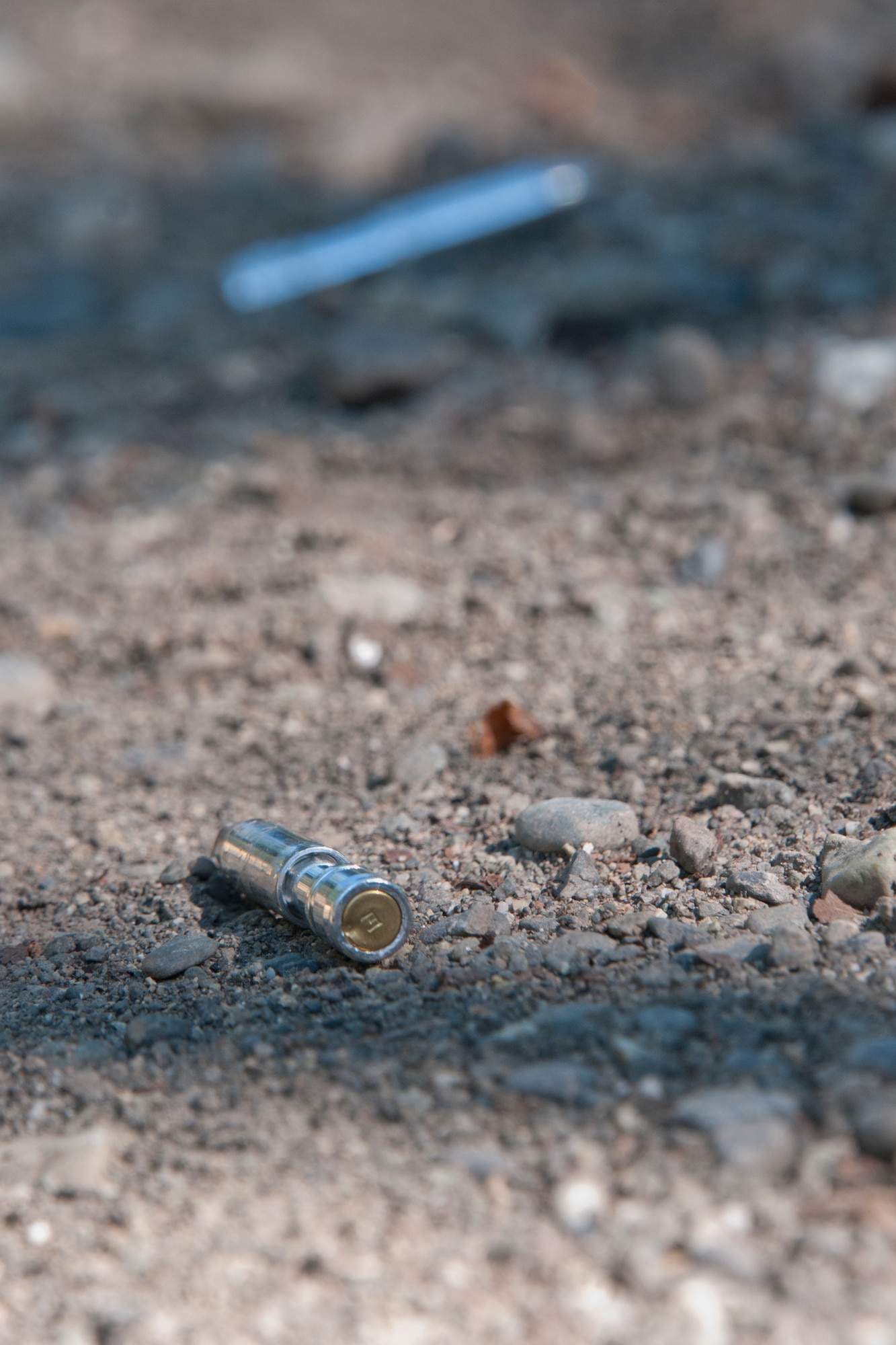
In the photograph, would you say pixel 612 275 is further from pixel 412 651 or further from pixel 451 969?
pixel 451 969

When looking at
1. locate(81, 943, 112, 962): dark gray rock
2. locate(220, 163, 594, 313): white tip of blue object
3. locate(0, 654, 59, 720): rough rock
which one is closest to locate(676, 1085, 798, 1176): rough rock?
locate(81, 943, 112, 962): dark gray rock

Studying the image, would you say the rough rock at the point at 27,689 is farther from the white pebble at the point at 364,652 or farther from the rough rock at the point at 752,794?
the rough rock at the point at 752,794

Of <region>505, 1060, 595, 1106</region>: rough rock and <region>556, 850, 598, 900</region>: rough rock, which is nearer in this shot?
<region>505, 1060, 595, 1106</region>: rough rock

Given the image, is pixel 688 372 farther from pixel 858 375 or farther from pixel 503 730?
pixel 503 730

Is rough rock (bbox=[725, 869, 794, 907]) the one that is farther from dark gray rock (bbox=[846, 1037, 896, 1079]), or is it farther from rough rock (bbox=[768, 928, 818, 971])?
dark gray rock (bbox=[846, 1037, 896, 1079])

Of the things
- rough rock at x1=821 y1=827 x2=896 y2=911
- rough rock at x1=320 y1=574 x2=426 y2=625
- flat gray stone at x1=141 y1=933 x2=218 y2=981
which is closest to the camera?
rough rock at x1=821 y1=827 x2=896 y2=911

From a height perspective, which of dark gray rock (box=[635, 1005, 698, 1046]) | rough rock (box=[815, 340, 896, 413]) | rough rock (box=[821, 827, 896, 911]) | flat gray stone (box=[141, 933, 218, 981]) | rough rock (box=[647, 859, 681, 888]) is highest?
rough rock (box=[815, 340, 896, 413])

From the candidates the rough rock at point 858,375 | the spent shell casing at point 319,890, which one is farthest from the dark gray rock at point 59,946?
the rough rock at point 858,375
